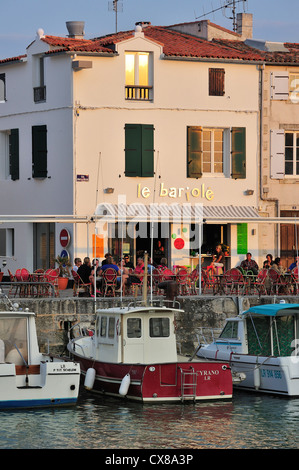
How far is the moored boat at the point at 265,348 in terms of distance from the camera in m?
26.8

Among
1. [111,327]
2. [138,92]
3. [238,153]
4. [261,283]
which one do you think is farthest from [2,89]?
[111,327]

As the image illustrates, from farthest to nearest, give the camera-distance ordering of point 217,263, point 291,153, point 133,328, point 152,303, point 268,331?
point 291,153, point 217,263, point 152,303, point 268,331, point 133,328

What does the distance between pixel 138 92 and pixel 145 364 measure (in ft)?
53.7

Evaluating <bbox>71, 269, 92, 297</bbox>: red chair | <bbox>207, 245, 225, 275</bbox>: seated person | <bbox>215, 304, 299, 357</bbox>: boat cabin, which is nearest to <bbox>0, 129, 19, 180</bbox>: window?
<bbox>207, 245, 225, 275</bbox>: seated person

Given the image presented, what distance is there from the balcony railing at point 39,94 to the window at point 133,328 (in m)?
15.3

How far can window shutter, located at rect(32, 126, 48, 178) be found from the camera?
40312 millimetres

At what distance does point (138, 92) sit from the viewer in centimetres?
4009

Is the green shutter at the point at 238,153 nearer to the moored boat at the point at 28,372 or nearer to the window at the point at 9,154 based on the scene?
Answer: the window at the point at 9,154

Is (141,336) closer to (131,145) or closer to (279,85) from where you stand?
(131,145)

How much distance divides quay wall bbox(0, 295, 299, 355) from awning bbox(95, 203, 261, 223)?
17.4 feet

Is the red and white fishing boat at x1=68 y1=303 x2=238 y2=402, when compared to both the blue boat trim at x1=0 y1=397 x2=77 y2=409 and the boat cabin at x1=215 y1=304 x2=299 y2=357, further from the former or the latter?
the boat cabin at x1=215 y1=304 x2=299 y2=357

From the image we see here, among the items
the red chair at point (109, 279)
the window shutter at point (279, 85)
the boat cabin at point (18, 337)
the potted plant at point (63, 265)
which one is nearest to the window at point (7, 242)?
the potted plant at point (63, 265)
